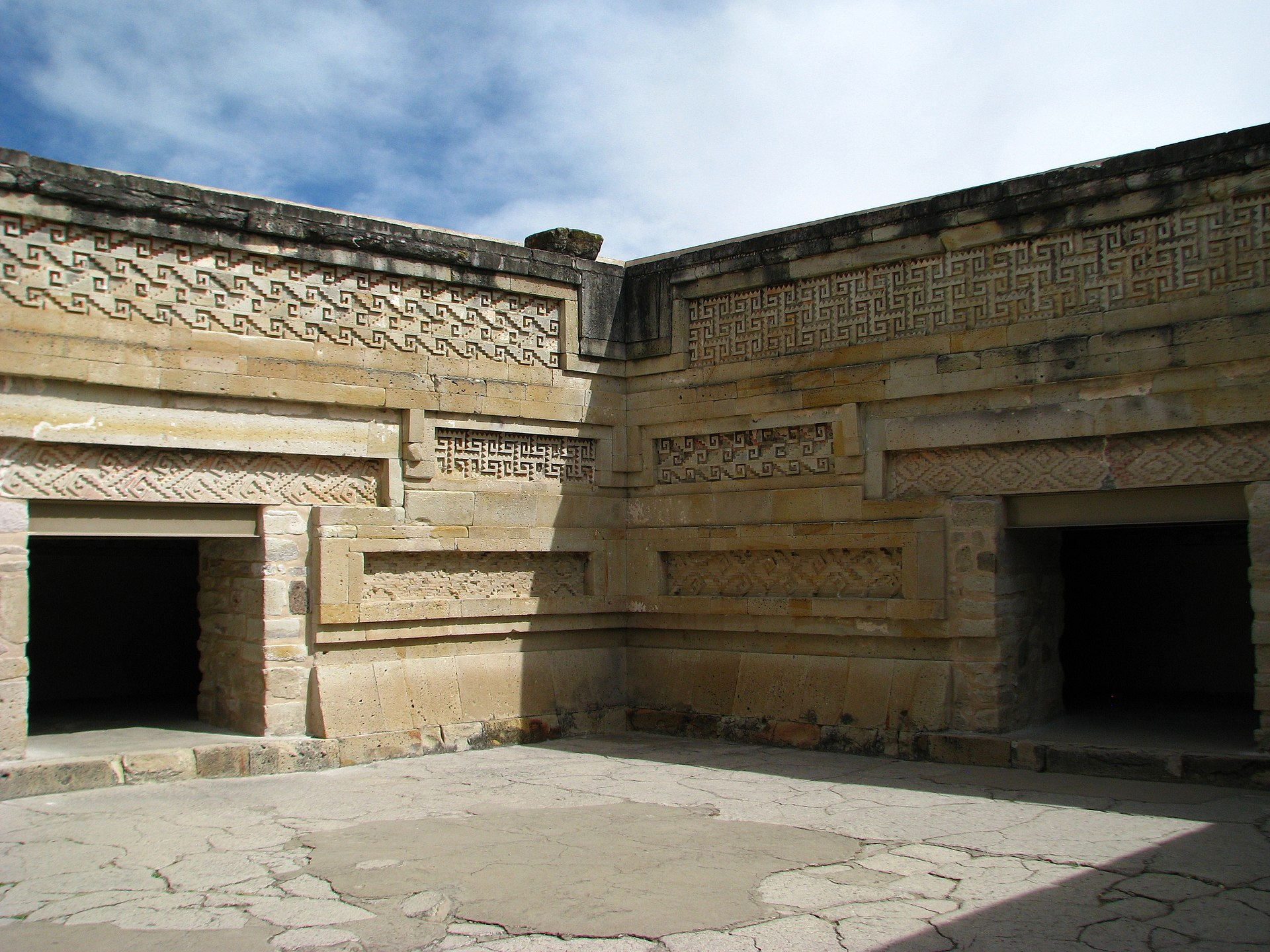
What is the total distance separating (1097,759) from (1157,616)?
3.07 m

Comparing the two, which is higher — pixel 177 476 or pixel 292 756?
pixel 177 476

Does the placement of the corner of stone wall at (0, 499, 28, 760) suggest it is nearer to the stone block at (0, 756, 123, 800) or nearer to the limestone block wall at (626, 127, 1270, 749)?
the stone block at (0, 756, 123, 800)

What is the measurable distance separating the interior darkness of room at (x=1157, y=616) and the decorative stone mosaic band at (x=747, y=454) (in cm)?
262

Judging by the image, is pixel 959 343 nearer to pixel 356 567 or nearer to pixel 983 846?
pixel 983 846

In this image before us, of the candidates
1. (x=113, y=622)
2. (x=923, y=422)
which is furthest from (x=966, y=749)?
(x=113, y=622)

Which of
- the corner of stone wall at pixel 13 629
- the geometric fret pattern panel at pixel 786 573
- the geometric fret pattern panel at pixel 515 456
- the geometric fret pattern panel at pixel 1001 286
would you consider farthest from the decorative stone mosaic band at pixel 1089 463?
the corner of stone wall at pixel 13 629

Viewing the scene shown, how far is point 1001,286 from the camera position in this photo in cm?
668

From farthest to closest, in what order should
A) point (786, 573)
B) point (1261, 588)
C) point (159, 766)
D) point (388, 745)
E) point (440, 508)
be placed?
point (786, 573) → point (440, 508) → point (388, 745) → point (159, 766) → point (1261, 588)

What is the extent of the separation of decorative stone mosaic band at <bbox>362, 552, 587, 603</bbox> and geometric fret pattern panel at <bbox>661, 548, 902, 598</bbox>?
76 cm

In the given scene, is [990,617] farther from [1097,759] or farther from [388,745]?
[388,745]

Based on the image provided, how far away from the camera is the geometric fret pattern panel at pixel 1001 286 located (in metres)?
5.93

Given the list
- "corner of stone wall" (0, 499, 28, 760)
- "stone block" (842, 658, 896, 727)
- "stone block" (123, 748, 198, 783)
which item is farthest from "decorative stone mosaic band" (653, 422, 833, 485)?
"corner of stone wall" (0, 499, 28, 760)

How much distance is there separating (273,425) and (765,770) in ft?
12.0

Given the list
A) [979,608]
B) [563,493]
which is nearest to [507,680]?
[563,493]
